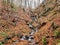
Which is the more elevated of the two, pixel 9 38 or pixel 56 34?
pixel 56 34

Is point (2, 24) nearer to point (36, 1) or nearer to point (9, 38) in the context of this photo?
point (9, 38)

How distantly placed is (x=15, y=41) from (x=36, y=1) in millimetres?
105073

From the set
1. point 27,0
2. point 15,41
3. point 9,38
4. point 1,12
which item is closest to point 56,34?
point 15,41

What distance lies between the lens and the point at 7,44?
33.1 m

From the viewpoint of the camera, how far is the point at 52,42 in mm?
27516

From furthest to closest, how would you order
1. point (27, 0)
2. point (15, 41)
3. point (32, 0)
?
point (32, 0) < point (27, 0) < point (15, 41)

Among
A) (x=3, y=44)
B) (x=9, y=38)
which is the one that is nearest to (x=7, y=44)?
(x=3, y=44)

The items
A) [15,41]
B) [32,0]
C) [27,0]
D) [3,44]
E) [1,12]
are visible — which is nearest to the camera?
[3,44]

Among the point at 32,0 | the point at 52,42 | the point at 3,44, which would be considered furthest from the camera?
the point at 32,0

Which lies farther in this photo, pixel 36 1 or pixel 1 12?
pixel 36 1

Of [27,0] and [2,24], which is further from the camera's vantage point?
[27,0]

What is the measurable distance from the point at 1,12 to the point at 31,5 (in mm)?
66719

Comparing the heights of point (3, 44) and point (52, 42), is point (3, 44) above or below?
below

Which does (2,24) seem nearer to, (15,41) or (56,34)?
(15,41)
